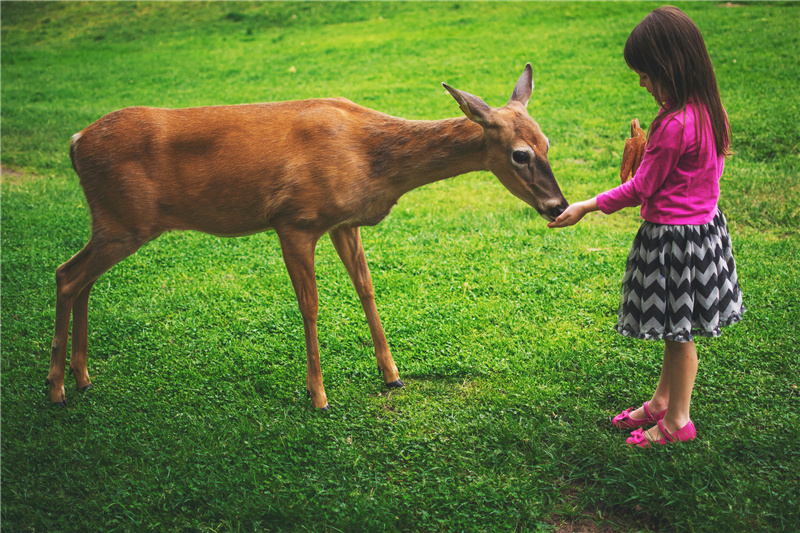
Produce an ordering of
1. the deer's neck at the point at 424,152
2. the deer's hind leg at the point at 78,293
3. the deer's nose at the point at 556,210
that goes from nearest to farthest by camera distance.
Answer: the deer's nose at the point at 556,210 → the deer's neck at the point at 424,152 → the deer's hind leg at the point at 78,293

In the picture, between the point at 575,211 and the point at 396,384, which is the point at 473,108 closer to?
the point at 575,211

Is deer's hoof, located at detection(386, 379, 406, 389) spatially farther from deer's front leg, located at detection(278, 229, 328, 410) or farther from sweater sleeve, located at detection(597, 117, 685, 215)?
sweater sleeve, located at detection(597, 117, 685, 215)

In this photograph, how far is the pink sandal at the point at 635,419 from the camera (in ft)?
12.8

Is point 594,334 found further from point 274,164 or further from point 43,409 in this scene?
point 43,409

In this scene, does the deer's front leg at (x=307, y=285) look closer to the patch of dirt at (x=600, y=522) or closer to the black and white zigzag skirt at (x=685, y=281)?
the patch of dirt at (x=600, y=522)

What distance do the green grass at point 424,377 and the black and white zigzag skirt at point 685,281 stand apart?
2.51 feet

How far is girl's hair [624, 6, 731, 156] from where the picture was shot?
323 cm

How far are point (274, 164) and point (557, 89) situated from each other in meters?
8.92

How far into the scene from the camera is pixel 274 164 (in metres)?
4.20

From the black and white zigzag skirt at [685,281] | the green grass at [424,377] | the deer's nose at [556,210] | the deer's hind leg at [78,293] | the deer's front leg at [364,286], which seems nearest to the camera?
the black and white zigzag skirt at [685,281]

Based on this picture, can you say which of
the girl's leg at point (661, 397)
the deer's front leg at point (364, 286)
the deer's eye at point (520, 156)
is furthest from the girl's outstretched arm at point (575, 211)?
the deer's front leg at point (364, 286)

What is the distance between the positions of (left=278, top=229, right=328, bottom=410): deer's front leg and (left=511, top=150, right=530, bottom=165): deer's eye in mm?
1421

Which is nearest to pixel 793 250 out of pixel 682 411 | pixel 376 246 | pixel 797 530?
pixel 682 411

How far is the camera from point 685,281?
3414mm
